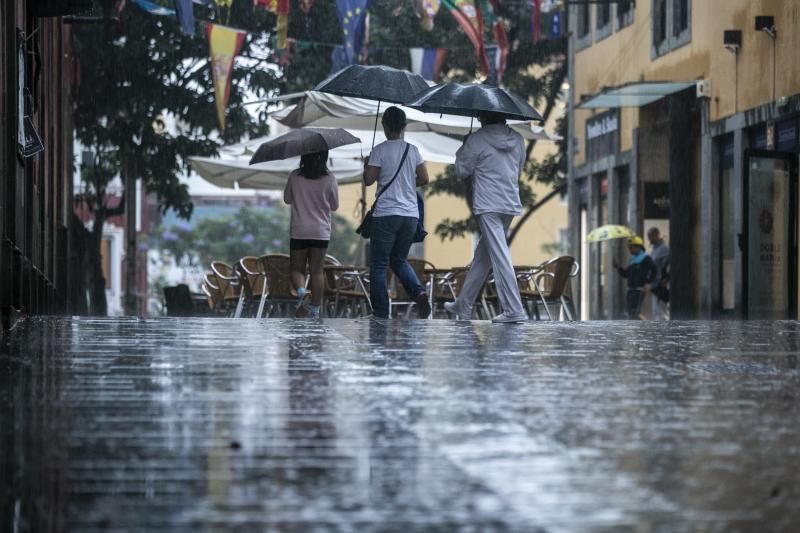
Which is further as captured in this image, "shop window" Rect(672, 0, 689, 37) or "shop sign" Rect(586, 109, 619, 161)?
"shop sign" Rect(586, 109, 619, 161)

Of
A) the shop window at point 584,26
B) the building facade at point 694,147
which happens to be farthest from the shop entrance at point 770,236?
the shop window at point 584,26

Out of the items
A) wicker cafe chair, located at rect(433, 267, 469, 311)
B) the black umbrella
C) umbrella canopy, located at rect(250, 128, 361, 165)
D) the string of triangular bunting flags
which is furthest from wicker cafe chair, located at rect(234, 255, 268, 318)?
the string of triangular bunting flags

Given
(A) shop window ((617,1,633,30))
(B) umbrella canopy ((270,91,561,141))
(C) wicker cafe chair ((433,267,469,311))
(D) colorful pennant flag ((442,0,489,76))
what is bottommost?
(C) wicker cafe chair ((433,267,469,311))

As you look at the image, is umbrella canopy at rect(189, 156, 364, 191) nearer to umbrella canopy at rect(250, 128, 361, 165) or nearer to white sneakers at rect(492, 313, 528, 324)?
umbrella canopy at rect(250, 128, 361, 165)

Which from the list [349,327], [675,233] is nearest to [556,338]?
[349,327]

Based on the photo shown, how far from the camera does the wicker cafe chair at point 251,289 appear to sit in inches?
685

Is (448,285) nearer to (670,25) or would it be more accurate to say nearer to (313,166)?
(313,166)

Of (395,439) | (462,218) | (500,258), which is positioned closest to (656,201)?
(500,258)

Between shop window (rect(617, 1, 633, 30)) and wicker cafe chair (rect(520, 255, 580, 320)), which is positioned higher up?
shop window (rect(617, 1, 633, 30))

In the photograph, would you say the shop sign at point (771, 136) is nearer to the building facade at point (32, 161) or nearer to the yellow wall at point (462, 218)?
the building facade at point (32, 161)

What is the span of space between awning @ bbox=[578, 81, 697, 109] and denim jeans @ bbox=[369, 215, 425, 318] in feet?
44.2

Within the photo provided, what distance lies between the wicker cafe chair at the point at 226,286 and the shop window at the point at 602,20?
42.6 ft

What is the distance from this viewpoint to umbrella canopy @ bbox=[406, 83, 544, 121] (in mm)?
13414

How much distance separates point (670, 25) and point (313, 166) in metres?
15.1
